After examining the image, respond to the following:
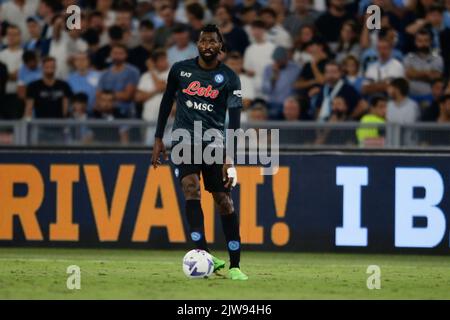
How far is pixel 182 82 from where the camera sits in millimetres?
10891

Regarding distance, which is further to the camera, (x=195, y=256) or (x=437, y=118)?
(x=437, y=118)

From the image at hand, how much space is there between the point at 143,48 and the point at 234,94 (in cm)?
676

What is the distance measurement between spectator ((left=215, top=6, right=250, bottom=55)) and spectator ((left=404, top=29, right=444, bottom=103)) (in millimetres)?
2547

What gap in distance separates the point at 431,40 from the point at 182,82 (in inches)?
244

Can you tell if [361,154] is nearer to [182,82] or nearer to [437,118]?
[437,118]

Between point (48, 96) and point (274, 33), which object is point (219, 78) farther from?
point (274, 33)

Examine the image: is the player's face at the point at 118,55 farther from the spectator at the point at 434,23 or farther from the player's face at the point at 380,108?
the spectator at the point at 434,23

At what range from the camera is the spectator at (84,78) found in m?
16.9

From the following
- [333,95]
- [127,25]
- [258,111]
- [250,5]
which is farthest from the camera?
[250,5]

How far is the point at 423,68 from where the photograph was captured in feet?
52.4

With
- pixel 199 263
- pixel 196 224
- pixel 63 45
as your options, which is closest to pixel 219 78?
pixel 196 224

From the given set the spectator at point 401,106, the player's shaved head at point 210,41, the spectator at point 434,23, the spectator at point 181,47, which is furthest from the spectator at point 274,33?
the player's shaved head at point 210,41
